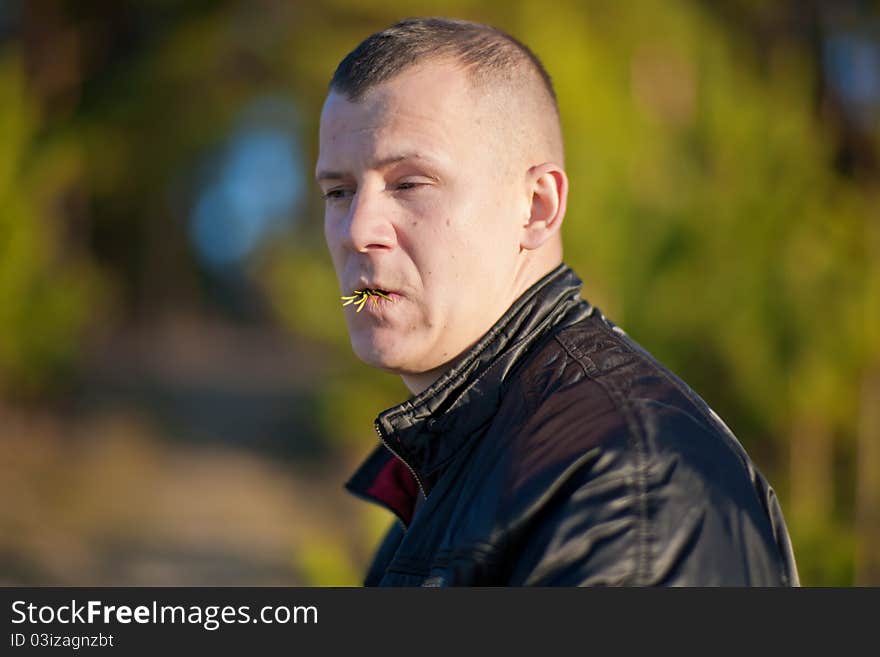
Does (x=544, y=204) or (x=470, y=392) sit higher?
(x=544, y=204)

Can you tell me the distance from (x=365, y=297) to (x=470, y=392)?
10.7 inches

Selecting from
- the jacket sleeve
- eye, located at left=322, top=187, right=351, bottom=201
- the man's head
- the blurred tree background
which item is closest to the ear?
the man's head

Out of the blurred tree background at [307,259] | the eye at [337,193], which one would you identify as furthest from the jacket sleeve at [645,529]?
the blurred tree background at [307,259]

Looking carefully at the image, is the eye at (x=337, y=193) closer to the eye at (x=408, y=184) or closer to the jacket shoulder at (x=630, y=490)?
the eye at (x=408, y=184)

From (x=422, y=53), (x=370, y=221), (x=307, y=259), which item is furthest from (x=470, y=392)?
(x=307, y=259)

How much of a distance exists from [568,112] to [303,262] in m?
3.18

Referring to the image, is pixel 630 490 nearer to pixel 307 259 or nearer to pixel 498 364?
pixel 498 364

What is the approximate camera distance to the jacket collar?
1563 millimetres

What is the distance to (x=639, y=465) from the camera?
4.11ft

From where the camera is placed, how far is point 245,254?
15.9 meters

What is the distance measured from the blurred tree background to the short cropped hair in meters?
2.54

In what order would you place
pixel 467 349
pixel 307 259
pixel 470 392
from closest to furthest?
1. pixel 470 392
2. pixel 467 349
3. pixel 307 259

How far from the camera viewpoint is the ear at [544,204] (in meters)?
1.71

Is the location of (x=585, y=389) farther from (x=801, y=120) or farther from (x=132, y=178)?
(x=132, y=178)
